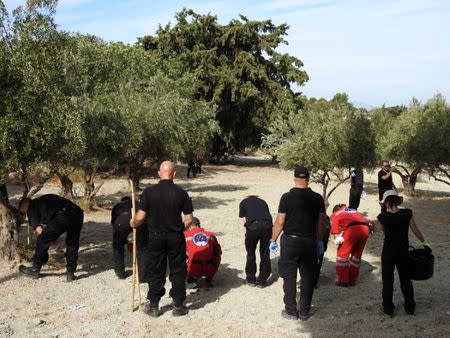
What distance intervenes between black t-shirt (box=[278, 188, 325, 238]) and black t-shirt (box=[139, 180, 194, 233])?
139 centimetres

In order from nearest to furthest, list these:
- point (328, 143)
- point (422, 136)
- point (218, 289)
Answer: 1. point (218, 289)
2. point (328, 143)
3. point (422, 136)

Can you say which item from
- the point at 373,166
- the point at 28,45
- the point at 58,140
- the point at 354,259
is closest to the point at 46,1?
the point at 28,45

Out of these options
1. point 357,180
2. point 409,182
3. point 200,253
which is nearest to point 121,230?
point 200,253

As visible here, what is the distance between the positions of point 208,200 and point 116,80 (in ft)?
19.3

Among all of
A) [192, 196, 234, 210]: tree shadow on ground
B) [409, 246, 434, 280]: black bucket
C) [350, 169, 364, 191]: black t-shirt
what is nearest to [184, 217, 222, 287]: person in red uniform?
[409, 246, 434, 280]: black bucket

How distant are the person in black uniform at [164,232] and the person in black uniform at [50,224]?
1.92 metres

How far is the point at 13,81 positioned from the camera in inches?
304

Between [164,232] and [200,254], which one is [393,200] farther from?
[164,232]

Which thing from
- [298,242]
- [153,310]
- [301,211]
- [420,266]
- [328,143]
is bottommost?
[153,310]

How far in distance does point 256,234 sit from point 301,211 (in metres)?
1.54

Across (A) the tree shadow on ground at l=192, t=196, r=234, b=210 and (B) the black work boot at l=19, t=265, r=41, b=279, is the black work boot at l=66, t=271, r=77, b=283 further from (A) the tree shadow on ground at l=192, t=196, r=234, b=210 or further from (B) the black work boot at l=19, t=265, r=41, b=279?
(A) the tree shadow on ground at l=192, t=196, r=234, b=210

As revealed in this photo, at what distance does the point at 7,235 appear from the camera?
870 centimetres

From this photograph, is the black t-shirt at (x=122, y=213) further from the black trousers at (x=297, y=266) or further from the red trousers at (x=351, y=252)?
the red trousers at (x=351, y=252)

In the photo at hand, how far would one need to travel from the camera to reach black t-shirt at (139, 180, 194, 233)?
21.4 ft
